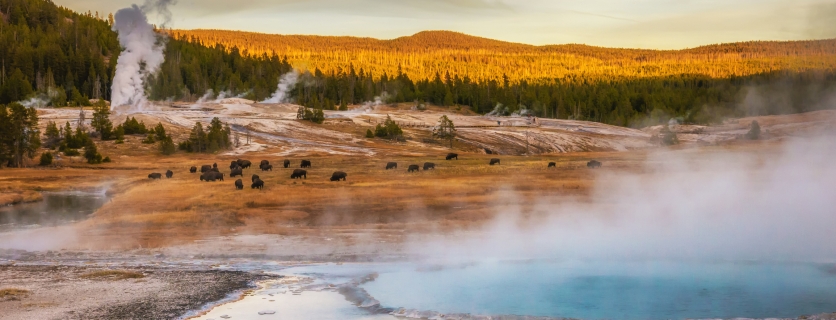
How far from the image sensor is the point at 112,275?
24.8 m

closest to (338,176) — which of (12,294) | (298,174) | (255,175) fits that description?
(298,174)

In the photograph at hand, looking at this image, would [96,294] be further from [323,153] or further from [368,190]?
[323,153]

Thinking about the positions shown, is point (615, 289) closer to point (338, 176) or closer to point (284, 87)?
point (338, 176)

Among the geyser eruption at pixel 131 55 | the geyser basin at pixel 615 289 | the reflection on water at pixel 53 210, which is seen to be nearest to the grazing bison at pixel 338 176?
the reflection on water at pixel 53 210

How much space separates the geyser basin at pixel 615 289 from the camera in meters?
19.5

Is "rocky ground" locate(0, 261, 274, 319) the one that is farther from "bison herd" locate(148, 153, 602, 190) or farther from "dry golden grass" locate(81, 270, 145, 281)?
"bison herd" locate(148, 153, 602, 190)

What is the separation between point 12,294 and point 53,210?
80.3 feet

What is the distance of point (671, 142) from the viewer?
91062mm

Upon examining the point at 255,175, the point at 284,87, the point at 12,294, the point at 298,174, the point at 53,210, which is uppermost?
the point at 284,87

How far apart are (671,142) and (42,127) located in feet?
226

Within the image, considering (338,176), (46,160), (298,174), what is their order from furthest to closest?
1. (46,160)
2. (298,174)
3. (338,176)

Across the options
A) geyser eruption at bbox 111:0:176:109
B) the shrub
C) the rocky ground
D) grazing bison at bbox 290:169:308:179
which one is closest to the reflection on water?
grazing bison at bbox 290:169:308:179

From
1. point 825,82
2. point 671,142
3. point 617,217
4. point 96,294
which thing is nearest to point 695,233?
point 617,217

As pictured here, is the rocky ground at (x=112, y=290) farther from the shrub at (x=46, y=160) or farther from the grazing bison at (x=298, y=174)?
the shrub at (x=46, y=160)
